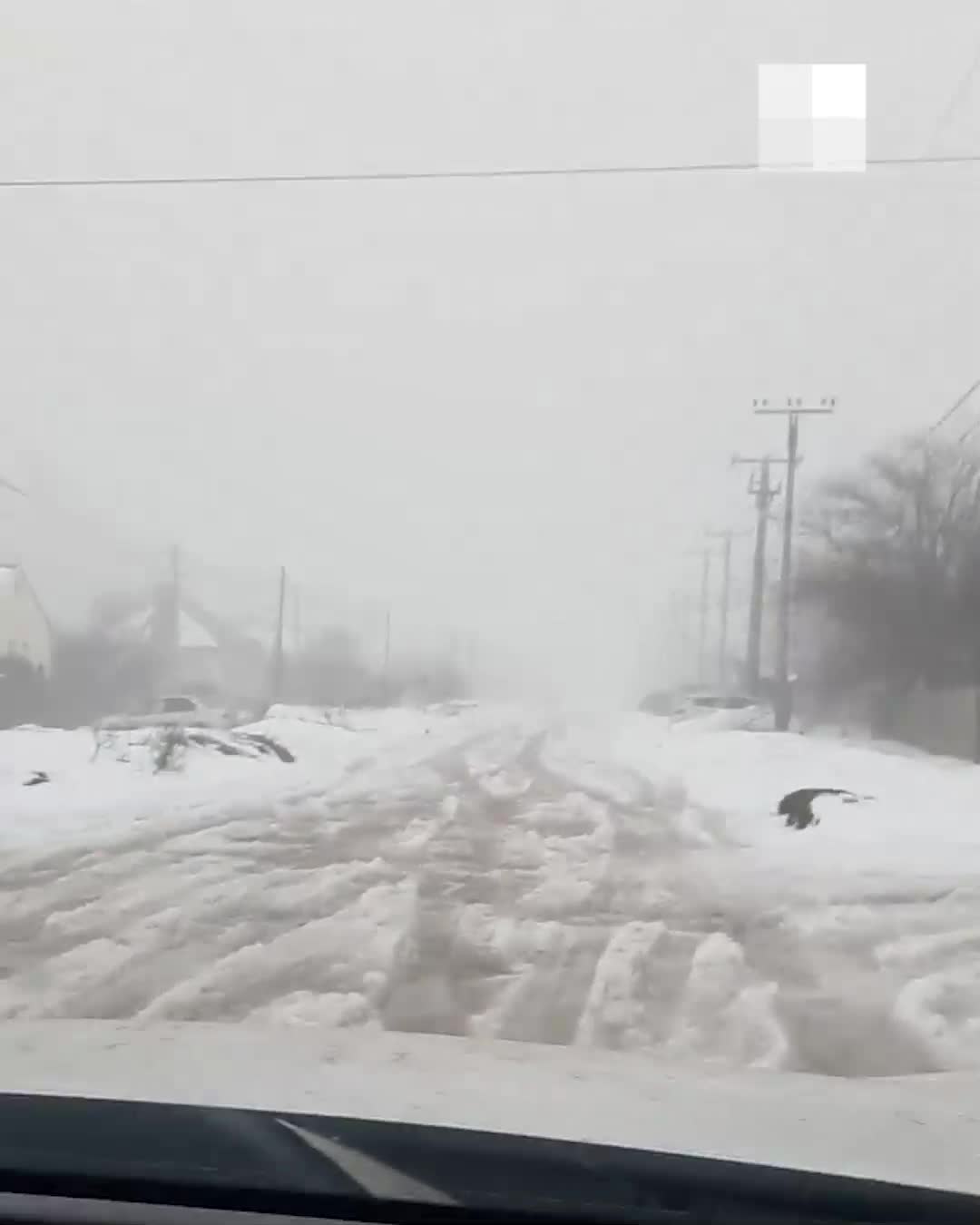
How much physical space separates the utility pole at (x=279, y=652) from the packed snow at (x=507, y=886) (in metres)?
0.09

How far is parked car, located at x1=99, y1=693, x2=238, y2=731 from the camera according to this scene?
5.37 metres

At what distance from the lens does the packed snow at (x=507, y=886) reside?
13.8 feet

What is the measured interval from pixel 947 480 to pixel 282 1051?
3408mm

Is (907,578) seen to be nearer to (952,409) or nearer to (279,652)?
(952,409)

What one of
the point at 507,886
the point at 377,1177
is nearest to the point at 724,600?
the point at 507,886

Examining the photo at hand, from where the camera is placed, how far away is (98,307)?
5480 mm

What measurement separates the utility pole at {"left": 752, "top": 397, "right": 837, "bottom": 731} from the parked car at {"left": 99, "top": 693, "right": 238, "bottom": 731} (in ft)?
7.46

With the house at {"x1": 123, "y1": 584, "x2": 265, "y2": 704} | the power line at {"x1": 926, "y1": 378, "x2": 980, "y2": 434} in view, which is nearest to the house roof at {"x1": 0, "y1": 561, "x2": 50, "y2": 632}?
the house at {"x1": 123, "y1": 584, "x2": 265, "y2": 704}

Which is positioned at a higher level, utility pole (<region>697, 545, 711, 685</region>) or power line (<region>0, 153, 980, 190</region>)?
power line (<region>0, 153, 980, 190</region>)

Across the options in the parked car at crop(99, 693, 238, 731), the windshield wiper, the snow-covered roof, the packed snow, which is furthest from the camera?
the parked car at crop(99, 693, 238, 731)

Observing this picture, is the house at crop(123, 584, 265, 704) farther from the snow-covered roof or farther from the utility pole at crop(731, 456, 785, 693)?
the utility pole at crop(731, 456, 785, 693)

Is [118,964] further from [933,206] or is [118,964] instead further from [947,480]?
[933,206]

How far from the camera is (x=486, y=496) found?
5371 mm

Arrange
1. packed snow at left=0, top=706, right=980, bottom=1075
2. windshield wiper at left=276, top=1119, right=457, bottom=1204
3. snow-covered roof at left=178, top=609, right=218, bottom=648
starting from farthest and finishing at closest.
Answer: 1. snow-covered roof at left=178, top=609, right=218, bottom=648
2. packed snow at left=0, top=706, right=980, bottom=1075
3. windshield wiper at left=276, top=1119, right=457, bottom=1204
